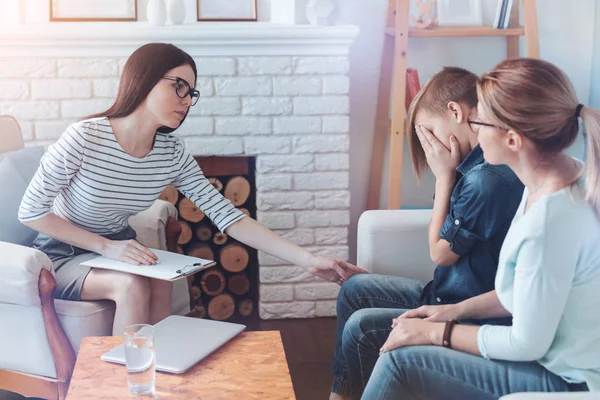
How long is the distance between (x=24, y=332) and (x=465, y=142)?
128 cm

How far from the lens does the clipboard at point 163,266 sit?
1860 millimetres

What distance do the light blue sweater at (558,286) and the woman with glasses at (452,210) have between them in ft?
0.90

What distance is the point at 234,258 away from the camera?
3.08 m

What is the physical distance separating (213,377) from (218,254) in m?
1.69

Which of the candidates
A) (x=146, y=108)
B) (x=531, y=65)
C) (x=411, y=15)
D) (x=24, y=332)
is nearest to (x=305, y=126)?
(x=411, y=15)

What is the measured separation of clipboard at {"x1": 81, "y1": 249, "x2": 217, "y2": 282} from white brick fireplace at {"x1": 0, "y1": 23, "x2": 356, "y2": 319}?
39.4 inches

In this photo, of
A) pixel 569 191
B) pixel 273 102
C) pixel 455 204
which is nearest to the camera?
pixel 569 191

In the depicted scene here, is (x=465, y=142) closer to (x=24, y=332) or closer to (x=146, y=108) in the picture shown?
(x=146, y=108)

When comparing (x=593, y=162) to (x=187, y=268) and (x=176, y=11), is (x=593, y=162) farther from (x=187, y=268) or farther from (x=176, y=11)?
(x=176, y=11)

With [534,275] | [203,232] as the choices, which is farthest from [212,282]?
[534,275]

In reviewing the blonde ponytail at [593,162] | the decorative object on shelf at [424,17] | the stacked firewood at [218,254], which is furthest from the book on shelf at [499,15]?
the blonde ponytail at [593,162]

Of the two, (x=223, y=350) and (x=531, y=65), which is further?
(x=223, y=350)

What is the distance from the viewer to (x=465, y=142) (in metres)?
1.75

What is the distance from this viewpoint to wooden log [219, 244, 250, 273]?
3068 mm
